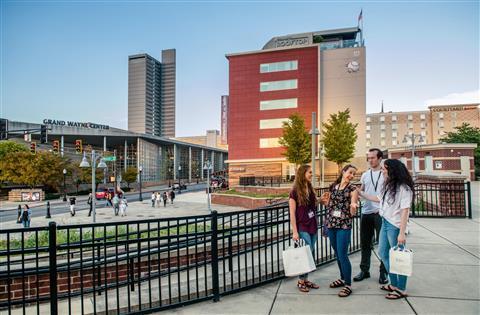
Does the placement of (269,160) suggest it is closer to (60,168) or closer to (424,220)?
(60,168)

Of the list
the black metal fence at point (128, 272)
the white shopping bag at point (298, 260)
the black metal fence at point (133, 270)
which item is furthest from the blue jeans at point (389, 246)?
the black metal fence at point (128, 272)

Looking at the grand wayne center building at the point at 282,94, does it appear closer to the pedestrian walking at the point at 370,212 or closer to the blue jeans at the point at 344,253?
the pedestrian walking at the point at 370,212

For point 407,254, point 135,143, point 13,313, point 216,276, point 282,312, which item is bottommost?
point 13,313

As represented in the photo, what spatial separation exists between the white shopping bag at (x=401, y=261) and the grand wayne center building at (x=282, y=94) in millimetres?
43881

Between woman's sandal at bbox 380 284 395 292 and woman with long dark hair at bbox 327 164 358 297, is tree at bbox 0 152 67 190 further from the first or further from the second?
woman's sandal at bbox 380 284 395 292

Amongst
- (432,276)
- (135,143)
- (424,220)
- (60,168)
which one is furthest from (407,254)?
(135,143)

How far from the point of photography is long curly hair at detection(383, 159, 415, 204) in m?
4.62

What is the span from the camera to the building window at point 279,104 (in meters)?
49.6

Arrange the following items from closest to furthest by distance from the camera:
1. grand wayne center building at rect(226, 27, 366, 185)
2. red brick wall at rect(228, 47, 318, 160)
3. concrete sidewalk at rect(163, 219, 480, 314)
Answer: concrete sidewalk at rect(163, 219, 480, 314) < grand wayne center building at rect(226, 27, 366, 185) < red brick wall at rect(228, 47, 318, 160)

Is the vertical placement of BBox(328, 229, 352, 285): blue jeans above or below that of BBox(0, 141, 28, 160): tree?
below

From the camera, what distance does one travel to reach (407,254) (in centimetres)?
439

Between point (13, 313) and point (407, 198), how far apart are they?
684cm

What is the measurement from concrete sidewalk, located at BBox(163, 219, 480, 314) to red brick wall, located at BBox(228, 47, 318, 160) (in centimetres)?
4318

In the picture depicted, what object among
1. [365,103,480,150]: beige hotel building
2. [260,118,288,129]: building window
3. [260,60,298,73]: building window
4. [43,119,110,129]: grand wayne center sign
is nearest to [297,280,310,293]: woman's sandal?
[260,118,288,129]: building window
